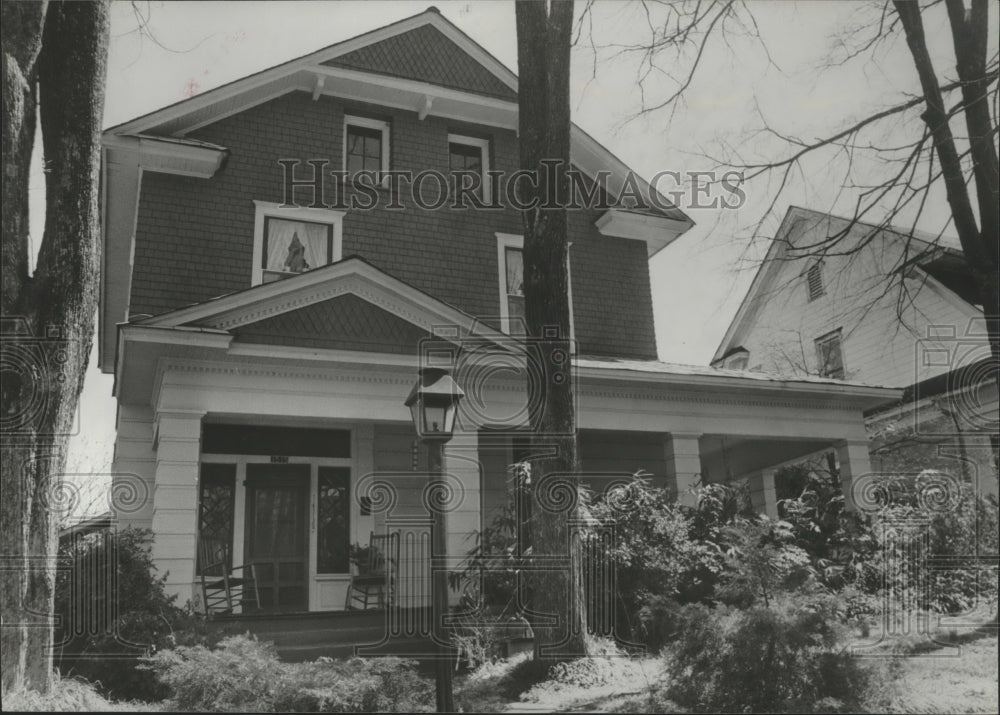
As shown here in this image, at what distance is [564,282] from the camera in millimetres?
8695

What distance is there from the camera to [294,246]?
1411 cm

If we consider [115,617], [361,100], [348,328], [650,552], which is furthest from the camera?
[361,100]

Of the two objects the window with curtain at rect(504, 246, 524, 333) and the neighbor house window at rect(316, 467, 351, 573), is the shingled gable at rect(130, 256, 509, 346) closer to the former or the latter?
the window with curtain at rect(504, 246, 524, 333)

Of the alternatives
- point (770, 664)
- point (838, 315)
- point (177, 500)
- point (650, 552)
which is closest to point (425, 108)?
point (177, 500)

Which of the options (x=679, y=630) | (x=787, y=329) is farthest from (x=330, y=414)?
(x=787, y=329)

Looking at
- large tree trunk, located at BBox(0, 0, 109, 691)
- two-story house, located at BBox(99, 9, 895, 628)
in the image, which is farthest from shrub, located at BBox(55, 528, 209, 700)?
large tree trunk, located at BBox(0, 0, 109, 691)

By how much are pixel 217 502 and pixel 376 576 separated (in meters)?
2.99

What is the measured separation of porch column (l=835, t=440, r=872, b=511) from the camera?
1404cm

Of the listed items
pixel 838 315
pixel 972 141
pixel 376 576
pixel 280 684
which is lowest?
pixel 280 684

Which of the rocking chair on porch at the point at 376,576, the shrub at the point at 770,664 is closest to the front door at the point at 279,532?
the rocking chair on porch at the point at 376,576

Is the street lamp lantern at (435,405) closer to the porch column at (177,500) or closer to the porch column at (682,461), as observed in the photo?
the porch column at (177,500)

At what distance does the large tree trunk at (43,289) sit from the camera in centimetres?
583

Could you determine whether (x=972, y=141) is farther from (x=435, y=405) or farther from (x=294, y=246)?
(x=294, y=246)

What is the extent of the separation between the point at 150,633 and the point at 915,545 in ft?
28.7
